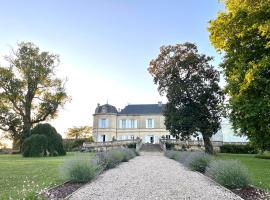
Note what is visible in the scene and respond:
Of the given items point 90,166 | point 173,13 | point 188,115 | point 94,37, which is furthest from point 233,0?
point 188,115

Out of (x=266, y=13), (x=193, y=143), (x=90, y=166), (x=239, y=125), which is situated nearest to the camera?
(x=90, y=166)

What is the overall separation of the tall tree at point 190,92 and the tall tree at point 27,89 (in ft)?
48.2

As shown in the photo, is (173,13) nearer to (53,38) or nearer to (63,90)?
(53,38)

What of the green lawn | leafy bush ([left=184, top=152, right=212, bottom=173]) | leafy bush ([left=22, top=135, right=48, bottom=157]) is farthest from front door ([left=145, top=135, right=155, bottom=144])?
leafy bush ([left=184, top=152, right=212, bottom=173])

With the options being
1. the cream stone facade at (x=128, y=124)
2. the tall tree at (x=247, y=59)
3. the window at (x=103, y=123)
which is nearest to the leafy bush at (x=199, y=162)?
the tall tree at (x=247, y=59)

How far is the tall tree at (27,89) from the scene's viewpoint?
37125 millimetres

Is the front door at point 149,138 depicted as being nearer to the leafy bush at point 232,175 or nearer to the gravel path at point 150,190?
the gravel path at point 150,190

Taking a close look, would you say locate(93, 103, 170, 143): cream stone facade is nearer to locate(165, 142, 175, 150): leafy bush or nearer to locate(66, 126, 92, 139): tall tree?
locate(165, 142, 175, 150): leafy bush

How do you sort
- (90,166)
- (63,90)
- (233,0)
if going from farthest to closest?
(63,90) → (233,0) → (90,166)

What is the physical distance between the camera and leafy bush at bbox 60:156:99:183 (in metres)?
10.2

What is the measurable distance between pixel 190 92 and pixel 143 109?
26607 mm

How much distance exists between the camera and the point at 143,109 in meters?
54.6

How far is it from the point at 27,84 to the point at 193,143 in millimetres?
19965

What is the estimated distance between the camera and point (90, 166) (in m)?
10.9
